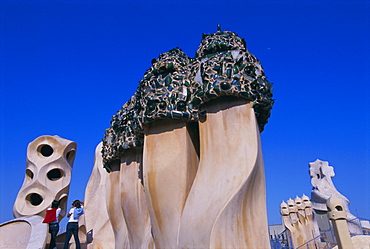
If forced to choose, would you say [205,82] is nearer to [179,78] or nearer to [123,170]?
[179,78]

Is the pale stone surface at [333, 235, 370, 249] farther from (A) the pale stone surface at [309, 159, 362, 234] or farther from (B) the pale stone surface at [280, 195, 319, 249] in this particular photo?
(A) the pale stone surface at [309, 159, 362, 234]

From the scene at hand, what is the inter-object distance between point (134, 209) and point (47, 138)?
1346cm

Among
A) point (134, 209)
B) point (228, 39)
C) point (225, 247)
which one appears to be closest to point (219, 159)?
point (225, 247)

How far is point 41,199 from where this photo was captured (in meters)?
17.8

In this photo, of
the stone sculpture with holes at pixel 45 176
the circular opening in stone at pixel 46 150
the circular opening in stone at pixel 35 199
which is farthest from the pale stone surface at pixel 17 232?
the circular opening in stone at pixel 46 150

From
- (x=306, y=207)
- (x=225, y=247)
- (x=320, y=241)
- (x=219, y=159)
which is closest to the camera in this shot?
(x=225, y=247)

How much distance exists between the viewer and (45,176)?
57.6 ft

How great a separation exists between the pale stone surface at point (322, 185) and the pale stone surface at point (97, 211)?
13.5 meters

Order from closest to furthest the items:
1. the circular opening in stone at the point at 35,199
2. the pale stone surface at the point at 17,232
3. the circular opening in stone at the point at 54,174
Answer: the pale stone surface at the point at 17,232, the circular opening in stone at the point at 35,199, the circular opening in stone at the point at 54,174

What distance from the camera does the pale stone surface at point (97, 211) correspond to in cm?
1207

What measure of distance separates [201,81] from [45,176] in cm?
1508

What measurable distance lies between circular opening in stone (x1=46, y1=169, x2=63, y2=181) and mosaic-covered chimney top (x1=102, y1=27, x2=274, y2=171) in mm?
13945

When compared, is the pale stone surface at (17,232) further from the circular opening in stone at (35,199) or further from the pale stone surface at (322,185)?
the pale stone surface at (322,185)

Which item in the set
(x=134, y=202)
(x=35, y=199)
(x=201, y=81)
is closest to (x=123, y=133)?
(x=134, y=202)
